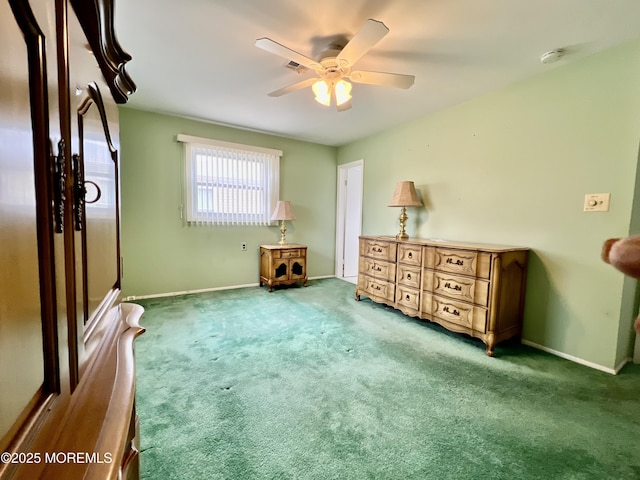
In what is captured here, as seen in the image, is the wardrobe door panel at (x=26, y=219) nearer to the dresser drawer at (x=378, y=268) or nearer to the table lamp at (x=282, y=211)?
the dresser drawer at (x=378, y=268)

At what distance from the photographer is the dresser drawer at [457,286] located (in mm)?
2336

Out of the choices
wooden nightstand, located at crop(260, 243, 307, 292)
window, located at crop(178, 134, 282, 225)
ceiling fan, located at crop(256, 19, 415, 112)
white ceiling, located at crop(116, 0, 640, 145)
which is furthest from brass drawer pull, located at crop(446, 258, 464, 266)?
window, located at crop(178, 134, 282, 225)

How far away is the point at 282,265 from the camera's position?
4191 millimetres

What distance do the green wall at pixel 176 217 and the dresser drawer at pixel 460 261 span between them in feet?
8.05

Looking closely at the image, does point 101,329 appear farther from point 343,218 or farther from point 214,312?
point 343,218

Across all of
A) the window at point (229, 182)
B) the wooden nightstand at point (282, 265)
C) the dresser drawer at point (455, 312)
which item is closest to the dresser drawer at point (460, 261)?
the dresser drawer at point (455, 312)

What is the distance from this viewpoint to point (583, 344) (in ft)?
7.13

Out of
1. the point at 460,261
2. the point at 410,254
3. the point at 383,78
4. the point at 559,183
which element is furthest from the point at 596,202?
the point at 383,78

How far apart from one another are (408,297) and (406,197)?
117cm

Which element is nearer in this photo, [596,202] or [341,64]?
[341,64]

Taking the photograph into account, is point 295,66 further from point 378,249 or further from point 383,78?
point 378,249

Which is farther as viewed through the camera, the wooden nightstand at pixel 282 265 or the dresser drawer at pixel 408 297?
the wooden nightstand at pixel 282 265

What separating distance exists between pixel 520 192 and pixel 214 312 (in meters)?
3.35

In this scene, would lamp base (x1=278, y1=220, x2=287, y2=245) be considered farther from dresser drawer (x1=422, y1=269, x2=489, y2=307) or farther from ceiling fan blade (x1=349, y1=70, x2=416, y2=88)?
ceiling fan blade (x1=349, y1=70, x2=416, y2=88)
